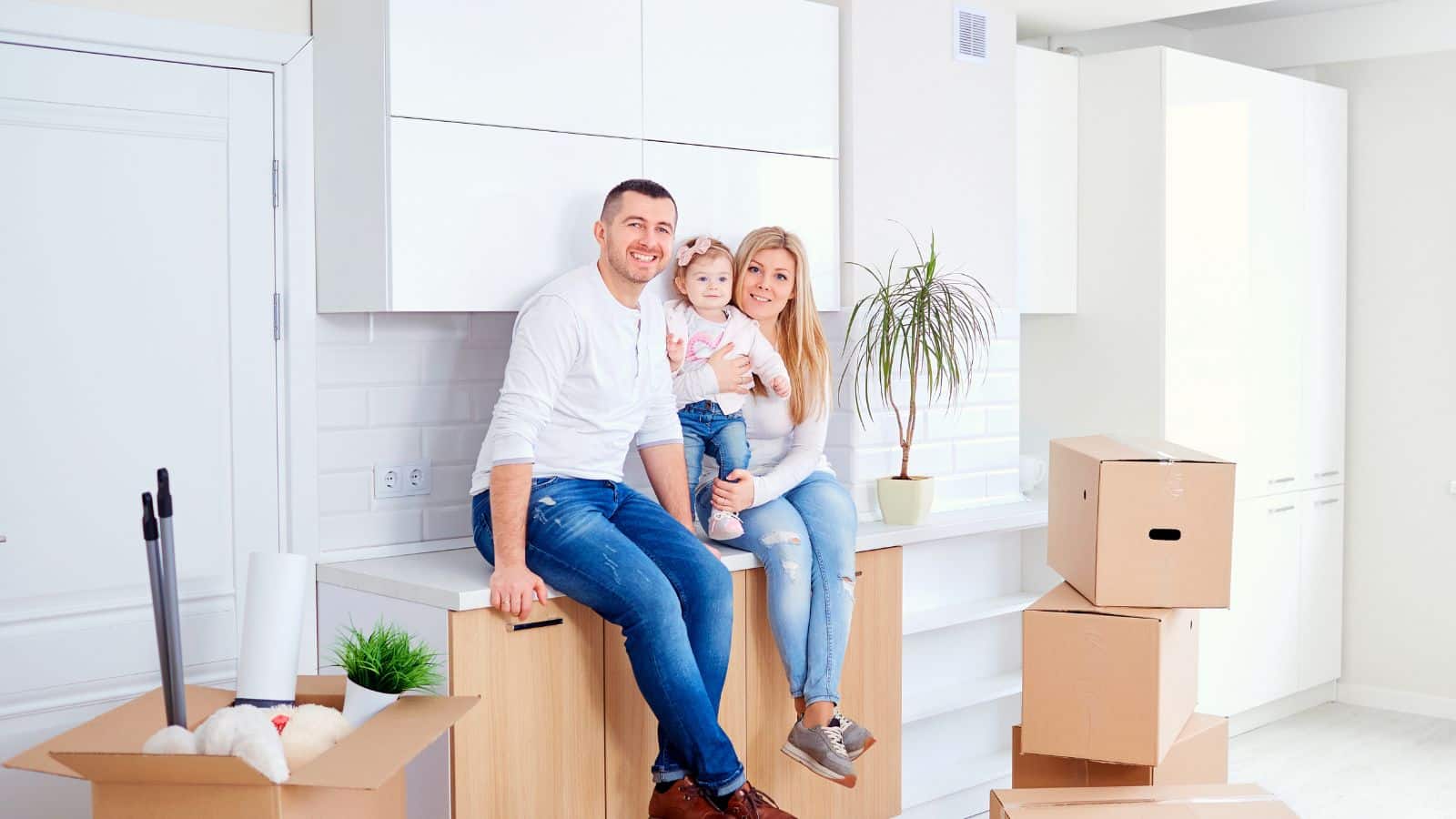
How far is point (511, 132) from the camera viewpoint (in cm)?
293

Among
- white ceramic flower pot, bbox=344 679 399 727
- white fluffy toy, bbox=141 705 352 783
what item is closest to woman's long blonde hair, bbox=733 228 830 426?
white ceramic flower pot, bbox=344 679 399 727

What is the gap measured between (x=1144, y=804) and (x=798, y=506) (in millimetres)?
1109

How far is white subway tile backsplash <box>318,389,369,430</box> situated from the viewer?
3.00m

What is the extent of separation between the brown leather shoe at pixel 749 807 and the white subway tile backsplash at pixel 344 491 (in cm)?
104

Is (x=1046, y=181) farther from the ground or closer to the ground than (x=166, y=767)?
farther from the ground

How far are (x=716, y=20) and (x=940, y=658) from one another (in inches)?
71.7

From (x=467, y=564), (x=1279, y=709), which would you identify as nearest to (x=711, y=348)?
(x=467, y=564)

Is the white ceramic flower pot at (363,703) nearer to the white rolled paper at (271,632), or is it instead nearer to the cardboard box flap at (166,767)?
the white rolled paper at (271,632)

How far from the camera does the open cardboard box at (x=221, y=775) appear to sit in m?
1.67

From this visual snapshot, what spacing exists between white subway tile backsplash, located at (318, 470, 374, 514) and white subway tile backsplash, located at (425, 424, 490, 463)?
0.16 metres

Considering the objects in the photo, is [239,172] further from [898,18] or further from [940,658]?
[940,658]

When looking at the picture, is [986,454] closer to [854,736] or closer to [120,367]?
[854,736]

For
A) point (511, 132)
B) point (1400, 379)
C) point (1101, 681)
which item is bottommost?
point (1101, 681)

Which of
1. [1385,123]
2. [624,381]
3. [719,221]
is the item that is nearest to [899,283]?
[719,221]
